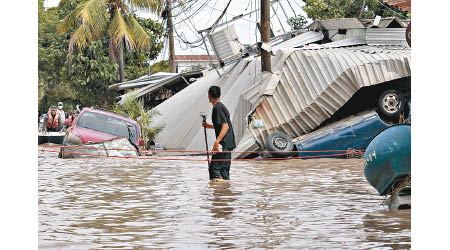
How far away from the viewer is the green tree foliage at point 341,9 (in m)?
42.2

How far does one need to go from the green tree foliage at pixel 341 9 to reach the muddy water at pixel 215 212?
27013mm

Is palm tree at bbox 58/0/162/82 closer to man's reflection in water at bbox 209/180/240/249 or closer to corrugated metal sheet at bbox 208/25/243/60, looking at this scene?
corrugated metal sheet at bbox 208/25/243/60

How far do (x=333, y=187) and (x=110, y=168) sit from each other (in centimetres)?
661

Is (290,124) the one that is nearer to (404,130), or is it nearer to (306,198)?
(306,198)

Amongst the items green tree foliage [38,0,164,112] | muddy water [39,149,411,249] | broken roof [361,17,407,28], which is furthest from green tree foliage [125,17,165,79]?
muddy water [39,149,411,249]

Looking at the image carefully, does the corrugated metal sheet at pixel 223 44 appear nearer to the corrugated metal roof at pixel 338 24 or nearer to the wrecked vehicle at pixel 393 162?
the corrugated metal roof at pixel 338 24

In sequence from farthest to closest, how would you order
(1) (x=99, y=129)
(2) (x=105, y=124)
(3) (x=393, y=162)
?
(2) (x=105, y=124), (1) (x=99, y=129), (3) (x=393, y=162)

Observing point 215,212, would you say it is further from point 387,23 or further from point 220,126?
point 387,23

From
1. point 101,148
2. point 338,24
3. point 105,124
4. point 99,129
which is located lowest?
point 101,148

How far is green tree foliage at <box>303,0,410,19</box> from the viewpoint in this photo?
1661 inches

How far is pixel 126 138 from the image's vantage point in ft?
69.4

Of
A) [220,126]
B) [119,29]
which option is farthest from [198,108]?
[220,126]

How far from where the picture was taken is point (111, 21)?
123ft

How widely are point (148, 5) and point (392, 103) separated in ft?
60.3
